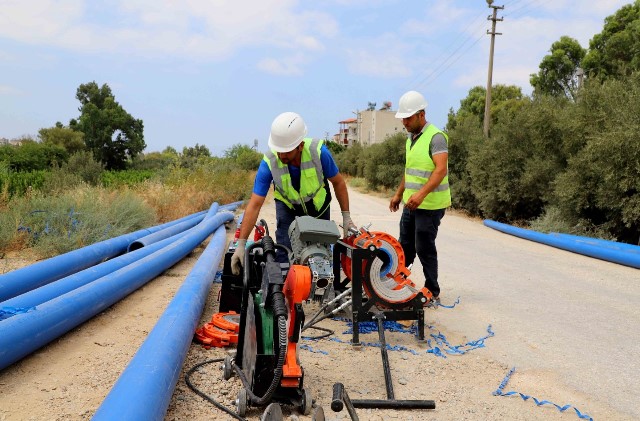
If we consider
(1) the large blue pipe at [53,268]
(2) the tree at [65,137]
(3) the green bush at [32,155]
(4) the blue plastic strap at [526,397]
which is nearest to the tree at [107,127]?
(2) the tree at [65,137]

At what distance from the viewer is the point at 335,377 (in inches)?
152

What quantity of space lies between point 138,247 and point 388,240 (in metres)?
4.47

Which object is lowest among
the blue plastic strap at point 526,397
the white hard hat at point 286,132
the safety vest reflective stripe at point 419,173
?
the blue plastic strap at point 526,397

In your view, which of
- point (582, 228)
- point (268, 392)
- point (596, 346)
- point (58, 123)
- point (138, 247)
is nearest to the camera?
point (268, 392)

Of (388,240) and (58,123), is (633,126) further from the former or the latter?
(58,123)

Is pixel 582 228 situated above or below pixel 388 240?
below

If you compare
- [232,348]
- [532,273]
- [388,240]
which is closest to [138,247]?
[232,348]

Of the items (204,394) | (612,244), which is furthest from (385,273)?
(612,244)

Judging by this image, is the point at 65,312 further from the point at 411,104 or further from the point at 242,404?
the point at 411,104

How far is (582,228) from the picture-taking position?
39.0 feet

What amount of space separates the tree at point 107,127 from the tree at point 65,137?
5.63 ft

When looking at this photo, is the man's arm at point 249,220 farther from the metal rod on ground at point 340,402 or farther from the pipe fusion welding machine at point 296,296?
the metal rod on ground at point 340,402

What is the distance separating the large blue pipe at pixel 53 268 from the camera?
15.8 ft

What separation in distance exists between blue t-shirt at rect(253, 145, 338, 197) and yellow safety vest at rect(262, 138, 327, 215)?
0.05m
